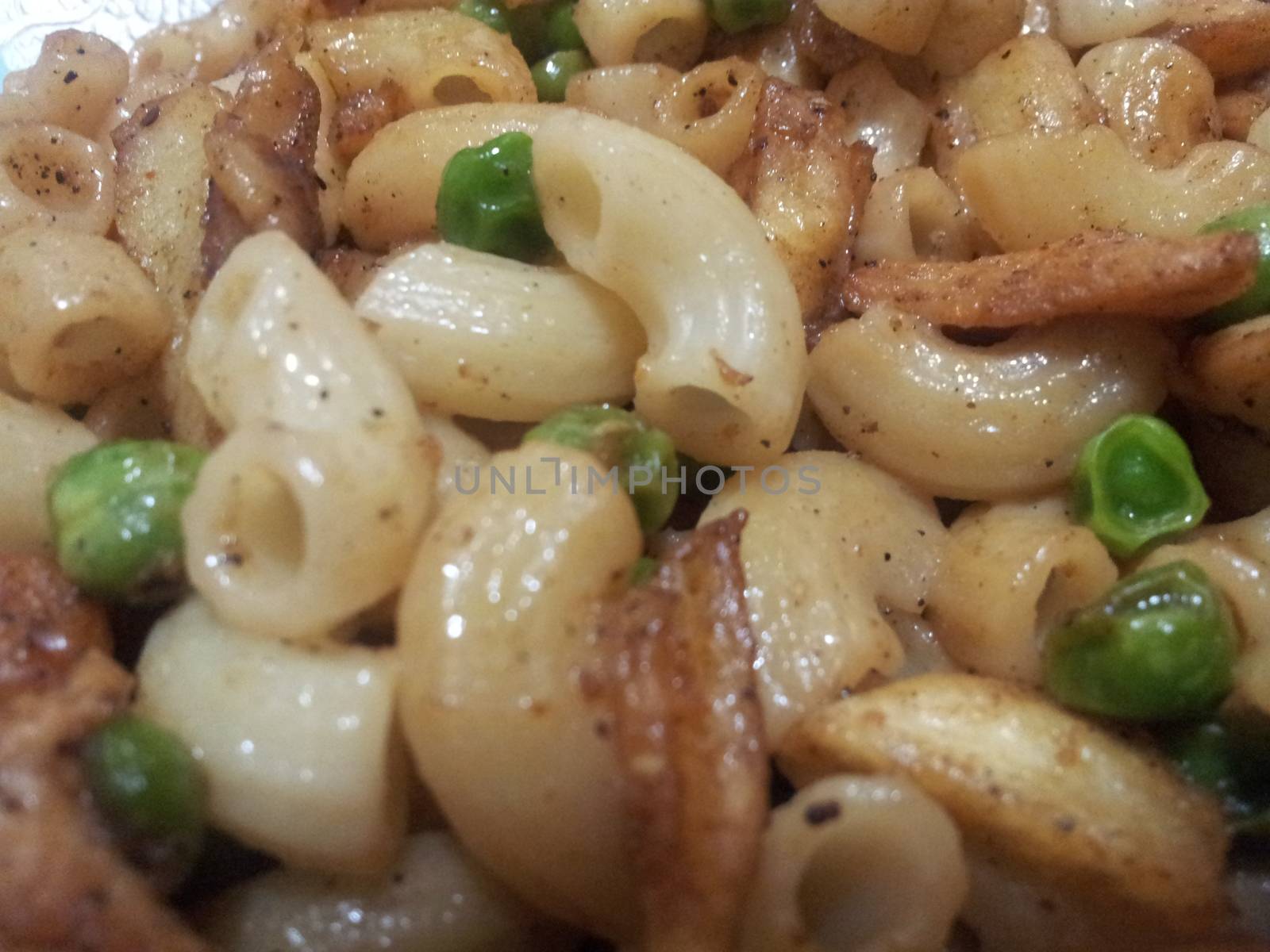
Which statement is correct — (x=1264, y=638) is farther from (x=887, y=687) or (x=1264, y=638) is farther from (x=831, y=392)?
(x=831, y=392)

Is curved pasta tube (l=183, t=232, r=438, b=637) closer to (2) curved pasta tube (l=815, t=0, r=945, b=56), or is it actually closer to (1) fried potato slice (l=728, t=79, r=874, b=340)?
(1) fried potato slice (l=728, t=79, r=874, b=340)

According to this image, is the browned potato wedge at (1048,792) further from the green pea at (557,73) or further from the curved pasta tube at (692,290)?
the green pea at (557,73)

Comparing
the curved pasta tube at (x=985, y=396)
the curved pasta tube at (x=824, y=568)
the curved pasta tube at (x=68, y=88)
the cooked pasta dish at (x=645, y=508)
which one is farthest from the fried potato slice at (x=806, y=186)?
the curved pasta tube at (x=68, y=88)

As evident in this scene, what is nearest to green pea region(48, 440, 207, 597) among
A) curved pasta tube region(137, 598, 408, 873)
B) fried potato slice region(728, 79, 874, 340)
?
curved pasta tube region(137, 598, 408, 873)

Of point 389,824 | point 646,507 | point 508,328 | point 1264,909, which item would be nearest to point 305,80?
point 508,328

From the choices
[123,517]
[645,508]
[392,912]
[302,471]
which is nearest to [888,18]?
[645,508]

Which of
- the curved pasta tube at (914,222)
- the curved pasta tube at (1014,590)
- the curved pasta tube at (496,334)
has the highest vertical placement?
the curved pasta tube at (914,222)
